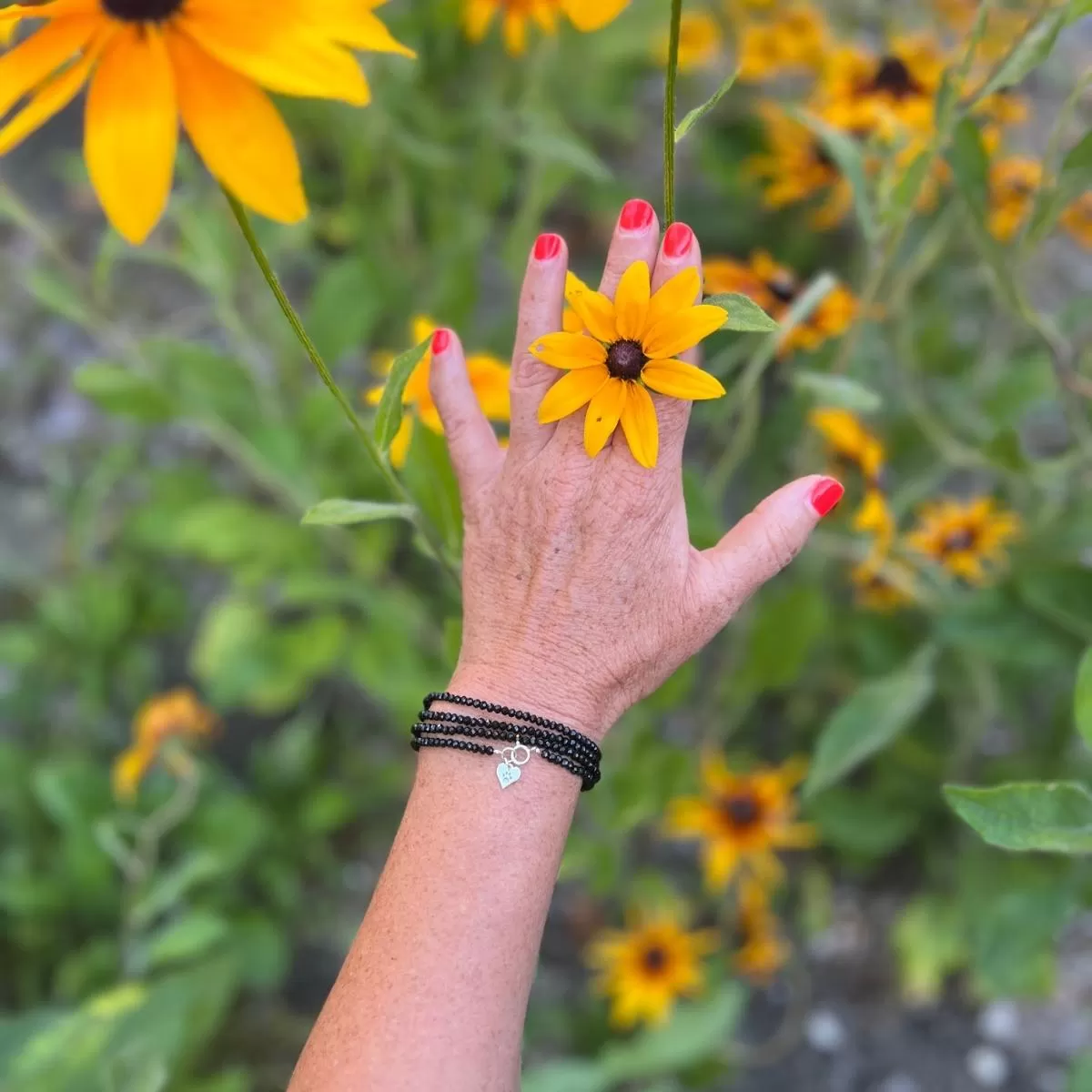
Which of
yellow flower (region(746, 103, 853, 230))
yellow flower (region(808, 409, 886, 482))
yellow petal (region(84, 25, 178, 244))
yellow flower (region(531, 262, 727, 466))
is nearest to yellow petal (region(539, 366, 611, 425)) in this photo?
yellow flower (region(531, 262, 727, 466))

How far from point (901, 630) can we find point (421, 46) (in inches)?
35.5

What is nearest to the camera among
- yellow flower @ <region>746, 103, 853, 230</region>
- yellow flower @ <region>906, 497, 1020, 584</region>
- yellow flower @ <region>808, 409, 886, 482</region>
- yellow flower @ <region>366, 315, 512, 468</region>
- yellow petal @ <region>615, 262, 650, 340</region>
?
yellow petal @ <region>615, 262, 650, 340</region>

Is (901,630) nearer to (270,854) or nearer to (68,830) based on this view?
(270,854)

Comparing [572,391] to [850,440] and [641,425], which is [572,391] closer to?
[641,425]

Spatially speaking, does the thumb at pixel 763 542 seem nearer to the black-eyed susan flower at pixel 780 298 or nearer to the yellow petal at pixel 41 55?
the black-eyed susan flower at pixel 780 298

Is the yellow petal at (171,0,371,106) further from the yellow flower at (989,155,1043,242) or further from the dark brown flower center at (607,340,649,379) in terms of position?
the yellow flower at (989,155,1043,242)

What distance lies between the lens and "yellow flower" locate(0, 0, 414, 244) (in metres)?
0.40

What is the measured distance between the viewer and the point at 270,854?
123cm

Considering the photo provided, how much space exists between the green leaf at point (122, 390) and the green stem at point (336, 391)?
448mm

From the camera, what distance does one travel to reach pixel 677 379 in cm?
51

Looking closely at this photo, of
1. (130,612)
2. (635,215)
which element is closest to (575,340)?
(635,215)

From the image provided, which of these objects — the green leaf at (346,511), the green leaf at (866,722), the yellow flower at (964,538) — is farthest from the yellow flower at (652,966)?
the green leaf at (346,511)

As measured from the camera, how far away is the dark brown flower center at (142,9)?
1.35 feet

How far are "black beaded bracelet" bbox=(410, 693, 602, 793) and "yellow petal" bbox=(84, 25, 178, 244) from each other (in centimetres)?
30
